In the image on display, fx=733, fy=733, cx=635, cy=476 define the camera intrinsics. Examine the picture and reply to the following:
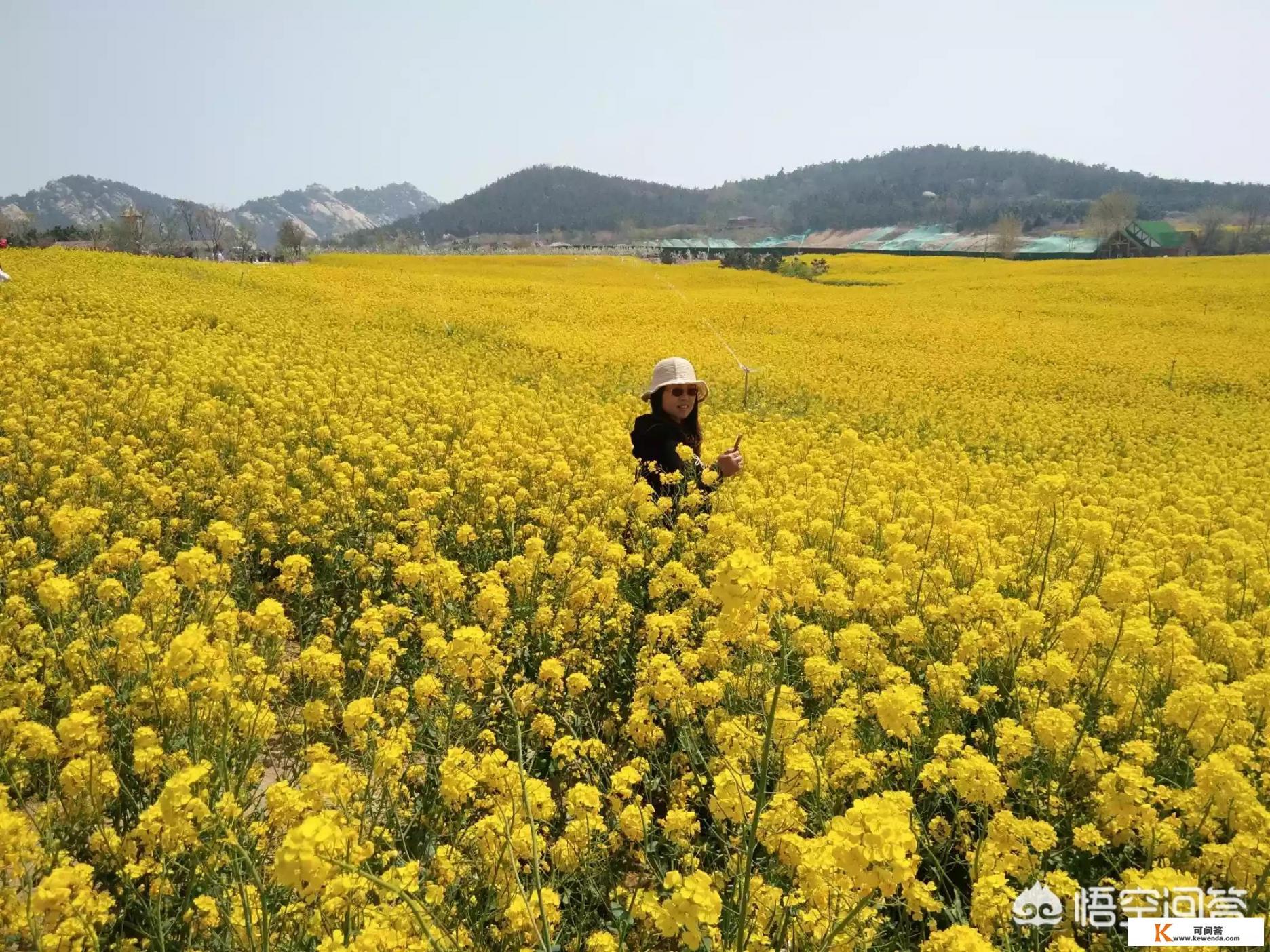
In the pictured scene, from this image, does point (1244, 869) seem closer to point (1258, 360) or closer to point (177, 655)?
point (177, 655)

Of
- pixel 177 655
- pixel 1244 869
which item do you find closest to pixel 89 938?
pixel 177 655

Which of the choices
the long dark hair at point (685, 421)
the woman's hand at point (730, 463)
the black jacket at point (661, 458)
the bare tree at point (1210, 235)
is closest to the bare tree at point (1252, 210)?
the bare tree at point (1210, 235)

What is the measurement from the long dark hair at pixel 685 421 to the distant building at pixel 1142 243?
307ft

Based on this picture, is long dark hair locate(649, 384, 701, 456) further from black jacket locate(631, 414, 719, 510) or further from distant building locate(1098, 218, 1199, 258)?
distant building locate(1098, 218, 1199, 258)

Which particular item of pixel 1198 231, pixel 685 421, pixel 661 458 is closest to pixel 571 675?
pixel 661 458

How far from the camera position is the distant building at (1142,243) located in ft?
270

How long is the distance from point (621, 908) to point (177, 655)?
179 cm

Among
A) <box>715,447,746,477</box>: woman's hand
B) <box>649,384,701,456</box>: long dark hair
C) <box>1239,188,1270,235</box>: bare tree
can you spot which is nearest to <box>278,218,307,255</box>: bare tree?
<box>649,384,701,456</box>: long dark hair

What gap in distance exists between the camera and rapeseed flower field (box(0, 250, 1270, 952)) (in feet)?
7.80

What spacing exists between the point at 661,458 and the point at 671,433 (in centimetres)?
22

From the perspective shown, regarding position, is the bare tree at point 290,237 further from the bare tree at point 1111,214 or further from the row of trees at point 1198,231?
the bare tree at point 1111,214

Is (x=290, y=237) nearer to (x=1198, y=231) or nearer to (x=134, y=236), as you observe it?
(x=134, y=236)

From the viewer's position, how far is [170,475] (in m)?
5.77

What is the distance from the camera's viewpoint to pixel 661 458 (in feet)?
19.7
